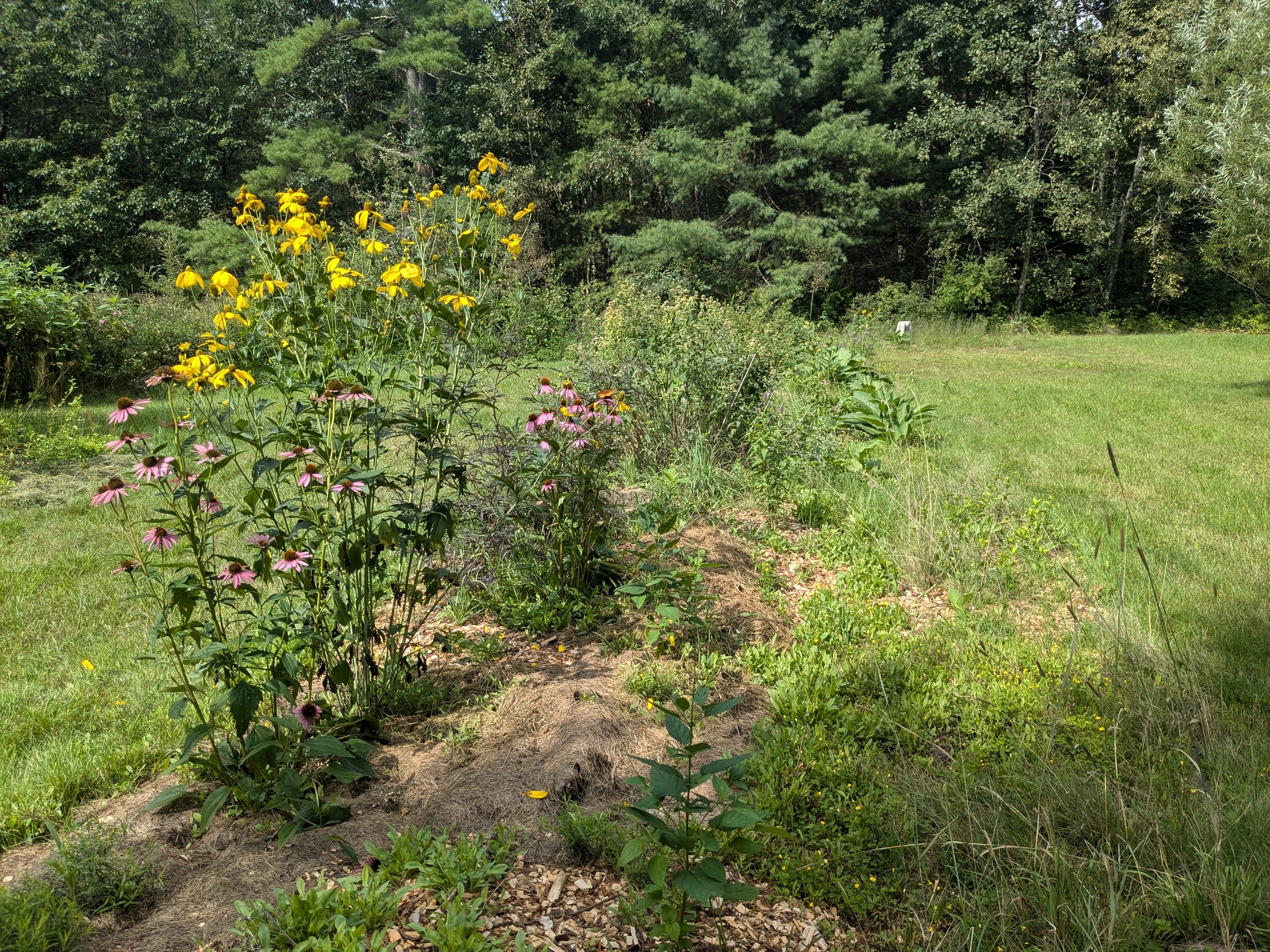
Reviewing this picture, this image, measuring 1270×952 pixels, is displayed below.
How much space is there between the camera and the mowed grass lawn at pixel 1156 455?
3.23 m

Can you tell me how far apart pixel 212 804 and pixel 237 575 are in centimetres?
51

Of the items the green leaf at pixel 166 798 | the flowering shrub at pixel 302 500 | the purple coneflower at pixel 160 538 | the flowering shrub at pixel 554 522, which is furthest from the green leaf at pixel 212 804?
the flowering shrub at pixel 554 522

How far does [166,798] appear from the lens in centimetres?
183

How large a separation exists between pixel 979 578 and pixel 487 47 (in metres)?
18.1

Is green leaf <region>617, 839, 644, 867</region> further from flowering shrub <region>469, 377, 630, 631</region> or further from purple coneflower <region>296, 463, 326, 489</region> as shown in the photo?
flowering shrub <region>469, 377, 630, 631</region>

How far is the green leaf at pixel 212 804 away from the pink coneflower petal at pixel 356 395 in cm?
92

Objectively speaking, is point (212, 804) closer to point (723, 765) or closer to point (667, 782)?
point (667, 782)

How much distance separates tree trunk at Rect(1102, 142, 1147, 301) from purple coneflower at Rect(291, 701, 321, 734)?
1988 centimetres

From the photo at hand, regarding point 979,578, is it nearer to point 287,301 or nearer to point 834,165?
point 287,301

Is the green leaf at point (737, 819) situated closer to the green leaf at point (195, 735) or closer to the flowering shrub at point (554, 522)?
the green leaf at point (195, 735)

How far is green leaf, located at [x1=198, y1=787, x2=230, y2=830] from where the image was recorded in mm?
1687

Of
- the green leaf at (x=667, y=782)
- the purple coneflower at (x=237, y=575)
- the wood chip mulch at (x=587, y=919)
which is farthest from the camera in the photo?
the purple coneflower at (x=237, y=575)

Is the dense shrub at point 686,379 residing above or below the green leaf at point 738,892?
above

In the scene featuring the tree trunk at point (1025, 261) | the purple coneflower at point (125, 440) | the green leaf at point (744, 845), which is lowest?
the green leaf at point (744, 845)
